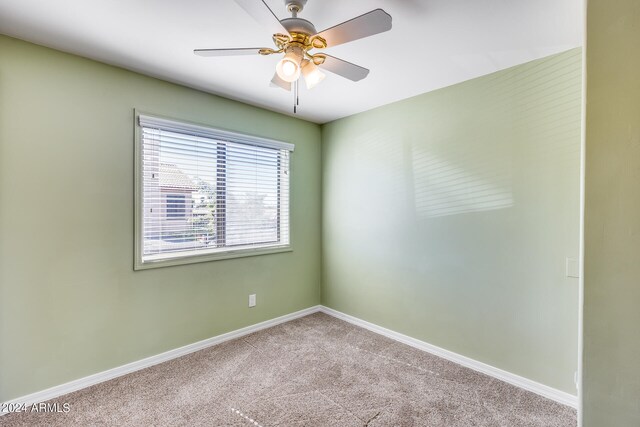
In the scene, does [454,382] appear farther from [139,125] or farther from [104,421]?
[139,125]

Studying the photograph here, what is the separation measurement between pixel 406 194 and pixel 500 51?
4.38 ft


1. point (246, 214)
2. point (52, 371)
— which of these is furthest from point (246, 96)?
point (52, 371)

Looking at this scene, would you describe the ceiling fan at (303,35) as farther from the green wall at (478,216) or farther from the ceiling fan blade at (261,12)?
the green wall at (478,216)

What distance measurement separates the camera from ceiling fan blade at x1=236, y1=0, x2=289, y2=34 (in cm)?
125

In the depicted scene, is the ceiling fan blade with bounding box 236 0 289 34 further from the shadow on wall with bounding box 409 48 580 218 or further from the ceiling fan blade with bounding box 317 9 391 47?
the shadow on wall with bounding box 409 48 580 218

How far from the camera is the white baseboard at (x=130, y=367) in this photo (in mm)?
1985

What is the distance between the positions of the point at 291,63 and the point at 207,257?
195 cm

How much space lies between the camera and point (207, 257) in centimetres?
279

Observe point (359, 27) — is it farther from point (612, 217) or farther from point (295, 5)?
point (612, 217)

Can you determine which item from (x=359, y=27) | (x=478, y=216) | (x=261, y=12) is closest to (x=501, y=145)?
(x=478, y=216)

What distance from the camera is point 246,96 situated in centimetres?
287

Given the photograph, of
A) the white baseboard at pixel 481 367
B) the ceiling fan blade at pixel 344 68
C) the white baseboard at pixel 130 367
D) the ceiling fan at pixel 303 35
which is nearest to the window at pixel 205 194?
the white baseboard at pixel 130 367

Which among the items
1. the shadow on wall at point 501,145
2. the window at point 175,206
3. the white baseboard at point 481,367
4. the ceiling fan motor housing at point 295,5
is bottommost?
the white baseboard at point 481,367

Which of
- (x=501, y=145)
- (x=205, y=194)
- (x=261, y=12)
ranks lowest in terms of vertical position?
(x=205, y=194)
